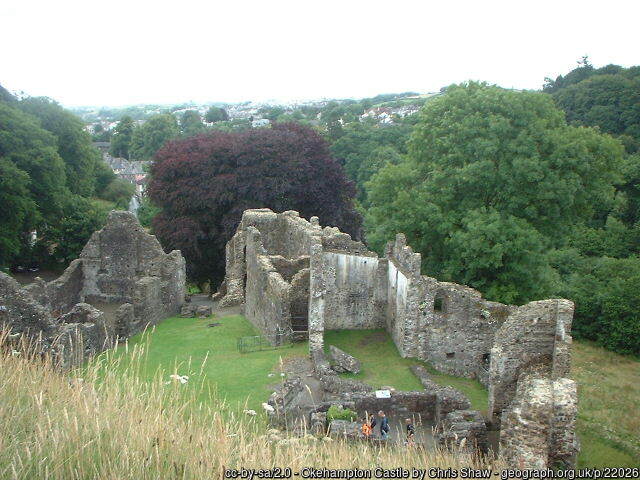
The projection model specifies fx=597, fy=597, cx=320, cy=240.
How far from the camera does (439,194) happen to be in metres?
25.4

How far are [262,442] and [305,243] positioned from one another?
57.8 feet

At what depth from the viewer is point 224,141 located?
37562mm

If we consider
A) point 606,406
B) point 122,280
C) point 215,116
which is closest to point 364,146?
point 122,280

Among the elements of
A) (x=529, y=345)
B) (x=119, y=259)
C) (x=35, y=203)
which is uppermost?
(x=35, y=203)

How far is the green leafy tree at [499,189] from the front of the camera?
2312 centimetres

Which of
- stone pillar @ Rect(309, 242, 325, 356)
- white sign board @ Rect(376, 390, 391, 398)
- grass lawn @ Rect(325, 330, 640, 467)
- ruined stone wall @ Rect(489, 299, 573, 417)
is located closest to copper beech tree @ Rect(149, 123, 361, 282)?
grass lawn @ Rect(325, 330, 640, 467)

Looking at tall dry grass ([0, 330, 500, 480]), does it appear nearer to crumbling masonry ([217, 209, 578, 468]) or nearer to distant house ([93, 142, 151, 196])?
crumbling masonry ([217, 209, 578, 468])

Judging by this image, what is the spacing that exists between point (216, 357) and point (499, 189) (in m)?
13.1

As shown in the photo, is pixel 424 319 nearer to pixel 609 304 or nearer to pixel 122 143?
pixel 609 304

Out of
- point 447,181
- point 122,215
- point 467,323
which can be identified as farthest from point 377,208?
point 122,215

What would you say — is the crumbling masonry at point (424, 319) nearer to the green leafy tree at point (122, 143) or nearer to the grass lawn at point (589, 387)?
the grass lawn at point (589, 387)

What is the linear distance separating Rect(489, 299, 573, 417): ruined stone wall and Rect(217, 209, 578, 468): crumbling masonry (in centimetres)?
2

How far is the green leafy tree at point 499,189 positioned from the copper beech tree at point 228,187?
9.98 metres

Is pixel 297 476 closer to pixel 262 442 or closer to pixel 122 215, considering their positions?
pixel 262 442
